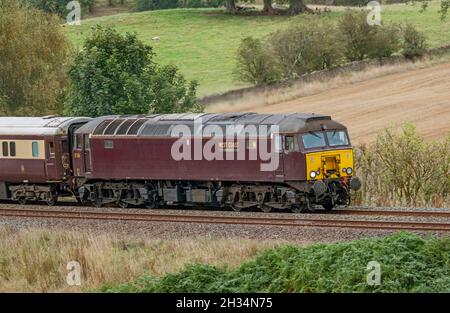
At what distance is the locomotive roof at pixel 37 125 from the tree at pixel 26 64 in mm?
13433

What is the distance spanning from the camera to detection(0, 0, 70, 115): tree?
4800cm

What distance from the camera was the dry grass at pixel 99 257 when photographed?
69.5 ft

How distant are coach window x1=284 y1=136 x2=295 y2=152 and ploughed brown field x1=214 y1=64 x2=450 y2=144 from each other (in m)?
18.8

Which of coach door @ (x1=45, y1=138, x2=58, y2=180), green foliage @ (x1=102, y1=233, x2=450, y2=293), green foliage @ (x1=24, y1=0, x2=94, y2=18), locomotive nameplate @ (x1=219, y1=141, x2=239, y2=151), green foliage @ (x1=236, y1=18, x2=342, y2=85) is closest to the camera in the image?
green foliage @ (x1=102, y1=233, x2=450, y2=293)

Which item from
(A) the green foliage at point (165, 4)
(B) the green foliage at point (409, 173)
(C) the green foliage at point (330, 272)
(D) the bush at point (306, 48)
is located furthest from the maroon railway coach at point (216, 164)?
(A) the green foliage at point (165, 4)

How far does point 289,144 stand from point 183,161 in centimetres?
389

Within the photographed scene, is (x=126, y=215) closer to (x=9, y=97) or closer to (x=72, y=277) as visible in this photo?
(x=72, y=277)

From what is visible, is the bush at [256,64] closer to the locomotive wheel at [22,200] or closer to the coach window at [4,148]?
the coach window at [4,148]

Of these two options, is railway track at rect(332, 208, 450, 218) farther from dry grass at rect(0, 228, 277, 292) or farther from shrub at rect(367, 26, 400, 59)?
shrub at rect(367, 26, 400, 59)

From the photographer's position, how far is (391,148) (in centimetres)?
3144

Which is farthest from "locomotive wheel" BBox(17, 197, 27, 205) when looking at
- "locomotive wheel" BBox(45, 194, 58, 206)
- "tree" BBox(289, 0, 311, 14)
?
"tree" BBox(289, 0, 311, 14)

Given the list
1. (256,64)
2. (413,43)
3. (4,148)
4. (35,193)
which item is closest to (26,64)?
(4,148)

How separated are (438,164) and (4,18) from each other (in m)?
26.1

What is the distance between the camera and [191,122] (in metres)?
Result: 30.2
